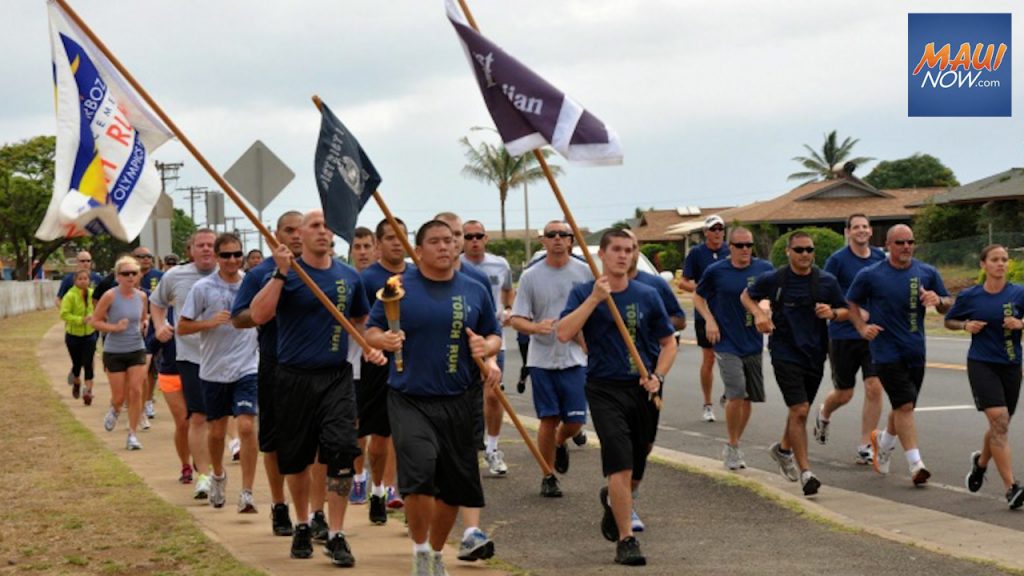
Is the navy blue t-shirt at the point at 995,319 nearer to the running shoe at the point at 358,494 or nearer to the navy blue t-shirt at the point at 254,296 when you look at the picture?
the running shoe at the point at 358,494

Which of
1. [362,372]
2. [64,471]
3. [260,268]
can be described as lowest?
[64,471]

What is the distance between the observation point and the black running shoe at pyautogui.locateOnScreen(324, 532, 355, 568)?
850 cm

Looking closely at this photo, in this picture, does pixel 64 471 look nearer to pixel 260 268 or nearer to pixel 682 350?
pixel 260 268

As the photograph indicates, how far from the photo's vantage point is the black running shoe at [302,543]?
29.0 feet

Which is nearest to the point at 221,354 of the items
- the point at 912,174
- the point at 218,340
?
the point at 218,340

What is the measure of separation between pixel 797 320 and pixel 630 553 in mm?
3673

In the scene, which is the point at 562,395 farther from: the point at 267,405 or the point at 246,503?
the point at 267,405

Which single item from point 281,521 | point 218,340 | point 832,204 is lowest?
point 281,521

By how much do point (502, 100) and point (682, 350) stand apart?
19.1 m

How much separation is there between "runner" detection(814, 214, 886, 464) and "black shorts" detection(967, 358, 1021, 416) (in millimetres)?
1765

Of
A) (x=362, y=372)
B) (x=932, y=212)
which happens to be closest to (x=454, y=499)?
(x=362, y=372)

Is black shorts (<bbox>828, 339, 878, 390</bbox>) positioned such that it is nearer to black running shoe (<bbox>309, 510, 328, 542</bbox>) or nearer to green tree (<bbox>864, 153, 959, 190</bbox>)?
black running shoe (<bbox>309, 510, 328, 542</bbox>)

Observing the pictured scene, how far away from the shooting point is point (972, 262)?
46062mm

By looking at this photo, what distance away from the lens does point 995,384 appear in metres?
10.9
